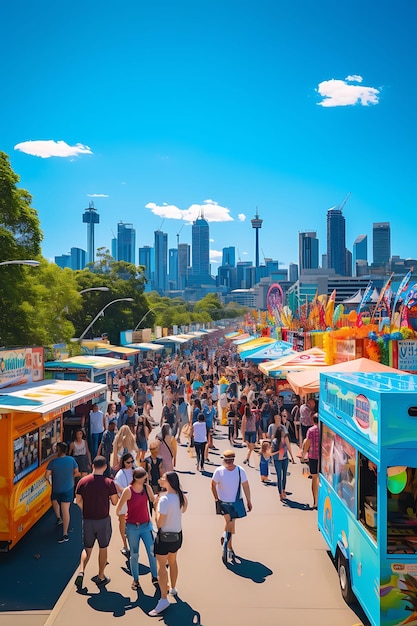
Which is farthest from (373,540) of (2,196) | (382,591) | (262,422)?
(2,196)

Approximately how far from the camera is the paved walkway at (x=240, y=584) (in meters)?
5.58

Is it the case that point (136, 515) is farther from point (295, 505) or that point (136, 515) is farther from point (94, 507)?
point (295, 505)

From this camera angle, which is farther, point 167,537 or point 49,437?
point 49,437

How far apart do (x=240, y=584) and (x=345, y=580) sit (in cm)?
123

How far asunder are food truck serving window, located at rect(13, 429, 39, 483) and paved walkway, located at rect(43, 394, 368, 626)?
64.3 inches

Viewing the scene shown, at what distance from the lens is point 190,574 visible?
6.67 meters

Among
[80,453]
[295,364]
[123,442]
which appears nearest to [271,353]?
[295,364]

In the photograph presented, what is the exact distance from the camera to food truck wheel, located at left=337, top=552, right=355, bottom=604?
18.8ft

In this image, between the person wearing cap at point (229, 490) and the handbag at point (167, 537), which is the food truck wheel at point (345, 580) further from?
the handbag at point (167, 537)

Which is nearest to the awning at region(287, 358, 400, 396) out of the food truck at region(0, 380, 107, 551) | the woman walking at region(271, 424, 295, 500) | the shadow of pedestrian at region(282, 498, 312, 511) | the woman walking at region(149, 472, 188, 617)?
the woman walking at region(271, 424, 295, 500)

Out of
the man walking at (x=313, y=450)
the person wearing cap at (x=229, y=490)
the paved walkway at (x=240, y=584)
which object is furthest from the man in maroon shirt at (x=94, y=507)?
the man walking at (x=313, y=450)

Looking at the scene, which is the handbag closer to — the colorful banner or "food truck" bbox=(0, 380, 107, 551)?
"food truck" bbox=(0, 380, 107, 551)

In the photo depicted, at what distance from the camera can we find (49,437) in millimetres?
9828

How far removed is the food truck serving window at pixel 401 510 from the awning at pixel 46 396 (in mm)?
4649
